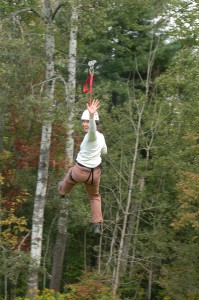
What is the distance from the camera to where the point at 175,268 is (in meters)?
18.4

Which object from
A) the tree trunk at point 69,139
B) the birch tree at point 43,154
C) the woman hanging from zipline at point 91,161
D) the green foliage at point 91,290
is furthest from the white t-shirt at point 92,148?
the green foliage at point 91,290

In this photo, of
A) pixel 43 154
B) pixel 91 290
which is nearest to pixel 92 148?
pixel 43 154

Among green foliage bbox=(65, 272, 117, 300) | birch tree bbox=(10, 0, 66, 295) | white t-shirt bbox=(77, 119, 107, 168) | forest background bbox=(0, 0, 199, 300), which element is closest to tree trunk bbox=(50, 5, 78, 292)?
forest background bbox=(0, 0, 199, 300)

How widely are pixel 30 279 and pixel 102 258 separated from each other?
2864 mm

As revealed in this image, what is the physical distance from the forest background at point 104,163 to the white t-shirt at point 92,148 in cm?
629

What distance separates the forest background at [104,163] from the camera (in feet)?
52.3

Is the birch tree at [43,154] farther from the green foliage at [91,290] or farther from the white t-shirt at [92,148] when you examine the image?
the white t-shirt at [92,148]

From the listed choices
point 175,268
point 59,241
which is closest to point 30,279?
point 59,241

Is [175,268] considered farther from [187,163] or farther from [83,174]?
[83,174]

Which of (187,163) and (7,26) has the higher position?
(7,26)

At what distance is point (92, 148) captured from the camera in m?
8.12

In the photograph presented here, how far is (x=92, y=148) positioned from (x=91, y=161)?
0.91ft

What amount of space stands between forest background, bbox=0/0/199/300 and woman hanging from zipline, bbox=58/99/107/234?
5.91 metres

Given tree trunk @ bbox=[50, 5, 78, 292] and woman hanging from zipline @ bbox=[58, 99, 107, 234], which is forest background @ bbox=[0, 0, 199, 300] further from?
woman hanging from zipline @ bbox=[58, 99, 107, 234]
